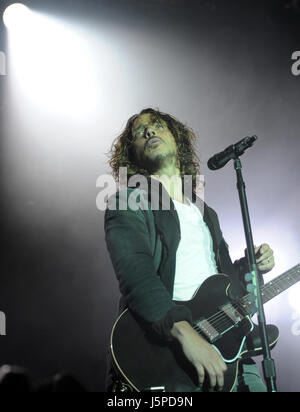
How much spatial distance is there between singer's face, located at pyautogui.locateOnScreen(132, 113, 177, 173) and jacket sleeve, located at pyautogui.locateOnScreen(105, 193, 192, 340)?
636 millimetres

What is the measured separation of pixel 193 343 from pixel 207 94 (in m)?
2.73

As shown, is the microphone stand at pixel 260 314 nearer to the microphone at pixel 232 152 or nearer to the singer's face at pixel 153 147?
the microphone at pixel 232 152

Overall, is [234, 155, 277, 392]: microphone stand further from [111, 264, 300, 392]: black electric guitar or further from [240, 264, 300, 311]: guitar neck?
[240, 264, 300, 311]: guitar neck

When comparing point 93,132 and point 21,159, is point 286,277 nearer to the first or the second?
point 93,132

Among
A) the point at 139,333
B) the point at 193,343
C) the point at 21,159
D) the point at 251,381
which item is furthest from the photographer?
the point at 21,159

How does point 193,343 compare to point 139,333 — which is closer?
point 193,343

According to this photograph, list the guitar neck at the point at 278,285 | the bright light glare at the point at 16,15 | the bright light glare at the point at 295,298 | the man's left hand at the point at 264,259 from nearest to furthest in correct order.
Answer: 1. the guitar neck at the point at 278,285
2. the man's left hand at the point at 264,259
3. the bright light glare at the point at 295,298
4. the bright light glare at the point at 16,15

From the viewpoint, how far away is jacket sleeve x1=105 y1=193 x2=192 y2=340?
1.49 meters

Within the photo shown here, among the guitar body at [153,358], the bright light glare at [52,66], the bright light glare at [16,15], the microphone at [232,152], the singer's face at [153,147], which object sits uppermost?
the bright light glare at [16,15]

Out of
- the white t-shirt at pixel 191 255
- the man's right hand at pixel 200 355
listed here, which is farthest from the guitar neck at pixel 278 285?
the man's right hand at pixel 200 355

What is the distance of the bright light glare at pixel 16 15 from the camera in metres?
3.51

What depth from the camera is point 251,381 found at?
5.64 ft

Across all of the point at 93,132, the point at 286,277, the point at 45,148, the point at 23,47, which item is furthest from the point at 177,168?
the point at 23,47

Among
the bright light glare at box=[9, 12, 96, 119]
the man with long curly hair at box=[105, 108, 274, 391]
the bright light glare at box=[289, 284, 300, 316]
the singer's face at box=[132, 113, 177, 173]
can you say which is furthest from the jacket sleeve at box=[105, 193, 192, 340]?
the bright light glare at box=[9, 12, 96, 119]
